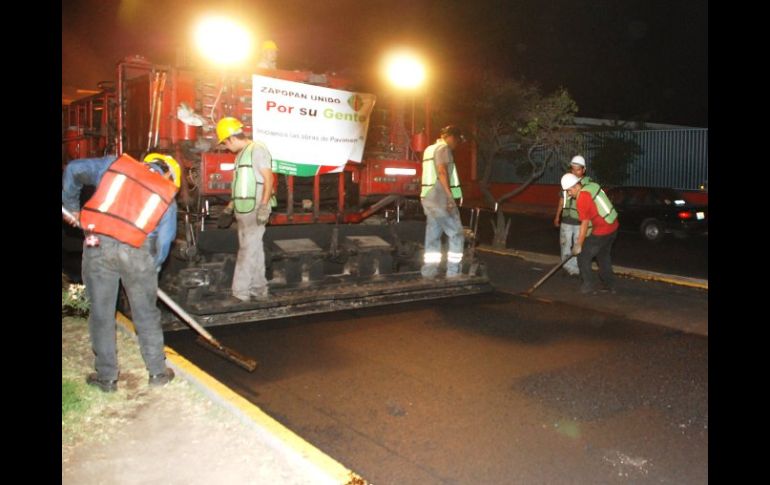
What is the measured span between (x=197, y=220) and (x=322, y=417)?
3.48 meters

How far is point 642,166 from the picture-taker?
84.6 feet

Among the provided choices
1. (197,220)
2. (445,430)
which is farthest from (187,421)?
(197,220)

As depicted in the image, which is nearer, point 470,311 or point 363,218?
point 470,311

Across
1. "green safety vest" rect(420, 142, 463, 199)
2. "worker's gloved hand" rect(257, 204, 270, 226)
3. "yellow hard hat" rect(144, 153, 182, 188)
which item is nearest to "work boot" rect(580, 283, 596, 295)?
"green safety vest" rect(420, 142, 463, 199)

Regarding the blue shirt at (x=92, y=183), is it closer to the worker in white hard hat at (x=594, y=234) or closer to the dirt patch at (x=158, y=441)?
the dirt patch at (x=158, y=441)

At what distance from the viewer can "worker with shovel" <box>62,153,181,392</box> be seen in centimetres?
477

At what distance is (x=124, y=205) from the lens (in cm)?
478

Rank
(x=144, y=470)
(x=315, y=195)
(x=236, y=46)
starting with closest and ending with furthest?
(x=144, y=470) → (x=236, y=46) → (x=315, y=195)

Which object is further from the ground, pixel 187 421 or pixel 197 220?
pixel 197 220

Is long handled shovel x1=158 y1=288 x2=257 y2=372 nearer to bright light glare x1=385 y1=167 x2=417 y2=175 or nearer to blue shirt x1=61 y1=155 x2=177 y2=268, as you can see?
blue shirt x1=61 y1=155 x2=177 y2=268

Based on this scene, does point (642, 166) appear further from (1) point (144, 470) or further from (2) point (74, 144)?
(1) point (144, 470)

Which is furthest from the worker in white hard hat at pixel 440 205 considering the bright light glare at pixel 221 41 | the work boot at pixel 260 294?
the bright light glare at pixel 221 41

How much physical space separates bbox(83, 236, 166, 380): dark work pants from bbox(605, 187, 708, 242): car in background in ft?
45.4

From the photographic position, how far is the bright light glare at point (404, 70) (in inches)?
346
